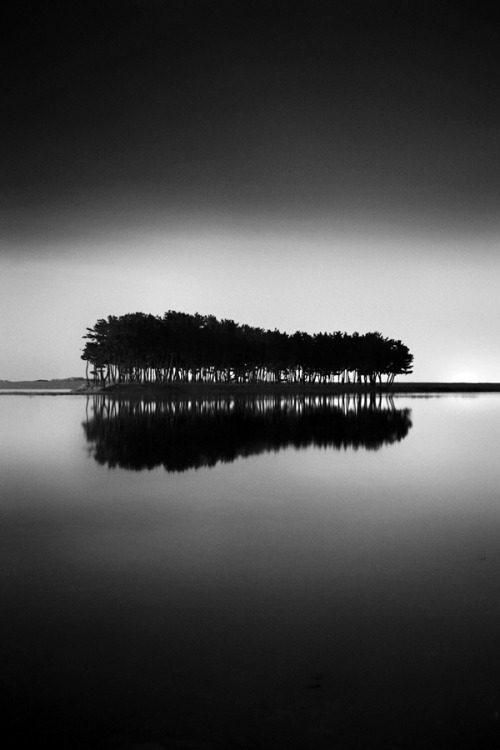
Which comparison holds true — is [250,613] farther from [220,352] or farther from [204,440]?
[220,352]

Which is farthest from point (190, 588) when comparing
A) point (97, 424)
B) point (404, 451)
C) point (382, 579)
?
point (97, 424)

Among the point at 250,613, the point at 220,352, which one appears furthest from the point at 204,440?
the point at 220,352

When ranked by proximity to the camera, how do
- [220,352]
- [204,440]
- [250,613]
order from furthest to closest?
[220,352] < [204,440] < [250,613]

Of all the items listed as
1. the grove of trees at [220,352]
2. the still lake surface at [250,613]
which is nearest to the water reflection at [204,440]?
the still lake surface at [250,613]

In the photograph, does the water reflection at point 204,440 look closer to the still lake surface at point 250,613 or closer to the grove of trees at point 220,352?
the still lake surface at point 250,613

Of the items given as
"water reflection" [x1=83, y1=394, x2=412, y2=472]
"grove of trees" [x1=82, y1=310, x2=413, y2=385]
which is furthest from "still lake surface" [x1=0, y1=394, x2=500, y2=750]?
"grove of trees" [x1=82, y1=310, x2=413, y2=385]

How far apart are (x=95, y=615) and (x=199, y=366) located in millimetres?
125121

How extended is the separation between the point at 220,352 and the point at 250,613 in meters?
122

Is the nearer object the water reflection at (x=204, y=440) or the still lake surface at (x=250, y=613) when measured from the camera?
the still lake surface at (x=250, y=613)

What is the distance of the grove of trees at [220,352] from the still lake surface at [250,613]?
103 meters

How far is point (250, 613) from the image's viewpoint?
636 centimetres

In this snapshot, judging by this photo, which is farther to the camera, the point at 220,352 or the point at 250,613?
the point at 220,352

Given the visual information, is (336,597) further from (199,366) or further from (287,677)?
(199,366)

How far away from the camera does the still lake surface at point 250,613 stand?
14.4 ft
